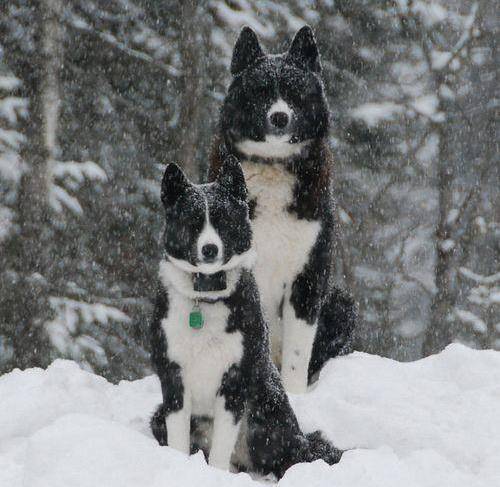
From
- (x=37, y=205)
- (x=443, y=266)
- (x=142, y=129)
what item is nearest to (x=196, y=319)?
(x=37, y=205)

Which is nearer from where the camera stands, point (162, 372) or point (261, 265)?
point (162, 372)

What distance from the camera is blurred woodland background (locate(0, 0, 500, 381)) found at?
10188 millimetres

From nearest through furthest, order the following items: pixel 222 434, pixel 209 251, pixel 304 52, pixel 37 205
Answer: pixel 209 251 → pixel 222 434 → pixel 304 52 → pixel 37 205

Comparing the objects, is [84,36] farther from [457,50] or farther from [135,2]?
[457,50]

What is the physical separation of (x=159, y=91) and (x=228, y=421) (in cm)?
762

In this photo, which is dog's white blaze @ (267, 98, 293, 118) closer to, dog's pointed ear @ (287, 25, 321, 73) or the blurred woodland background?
dog's pointed ear @ (287, 25, 321, 73)

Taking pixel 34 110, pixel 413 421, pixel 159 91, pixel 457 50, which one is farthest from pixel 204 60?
pixel 413 421

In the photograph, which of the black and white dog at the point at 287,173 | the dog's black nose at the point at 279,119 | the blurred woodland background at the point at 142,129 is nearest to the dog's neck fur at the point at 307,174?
the black and white dog at the point at 287,173

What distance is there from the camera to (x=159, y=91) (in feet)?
35.9

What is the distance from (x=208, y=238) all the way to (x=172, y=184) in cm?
35

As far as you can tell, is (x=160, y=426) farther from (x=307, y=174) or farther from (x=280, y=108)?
(x=280, y=108)

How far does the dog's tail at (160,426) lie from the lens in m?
4.23

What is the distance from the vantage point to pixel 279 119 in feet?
15.6

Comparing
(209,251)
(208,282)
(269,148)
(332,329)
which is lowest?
(332,329)
